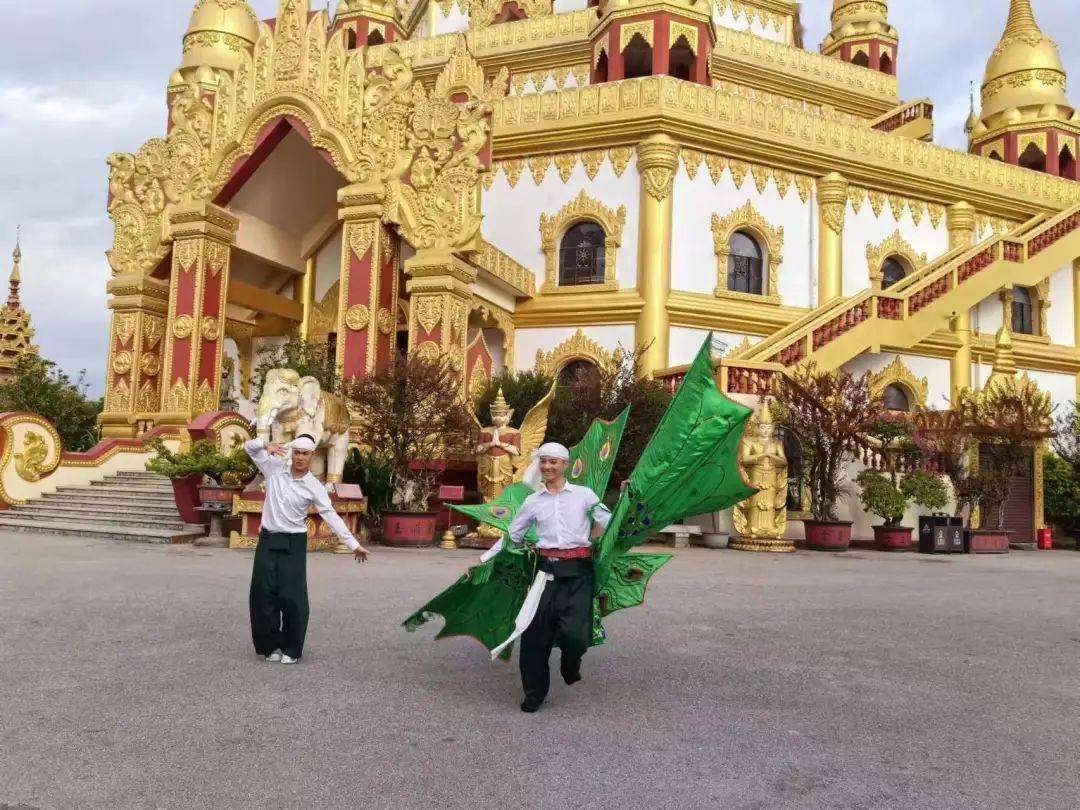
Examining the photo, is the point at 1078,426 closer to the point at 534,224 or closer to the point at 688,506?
the point at 534,224

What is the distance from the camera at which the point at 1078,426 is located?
19.4 metres

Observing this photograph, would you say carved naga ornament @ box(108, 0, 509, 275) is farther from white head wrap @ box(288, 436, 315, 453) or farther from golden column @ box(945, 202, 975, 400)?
golden column @ box(945, 202, 975, 400)

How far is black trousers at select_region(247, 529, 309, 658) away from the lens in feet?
18.0

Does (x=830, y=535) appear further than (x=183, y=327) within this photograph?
No

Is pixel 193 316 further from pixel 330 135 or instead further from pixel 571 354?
pixel 571 354

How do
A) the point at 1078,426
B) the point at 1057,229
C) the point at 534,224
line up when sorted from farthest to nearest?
the point at 1057,229 < the point at 534,224 < the point at 1078,426

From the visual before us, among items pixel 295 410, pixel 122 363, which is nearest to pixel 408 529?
pixel 295 410

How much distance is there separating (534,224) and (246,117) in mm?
6408

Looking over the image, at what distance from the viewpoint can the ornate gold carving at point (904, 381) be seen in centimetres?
2145

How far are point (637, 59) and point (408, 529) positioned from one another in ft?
47.5

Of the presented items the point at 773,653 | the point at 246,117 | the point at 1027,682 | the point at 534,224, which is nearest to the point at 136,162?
the point at 246,117

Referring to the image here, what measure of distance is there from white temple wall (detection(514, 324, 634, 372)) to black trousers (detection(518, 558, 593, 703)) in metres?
15.0

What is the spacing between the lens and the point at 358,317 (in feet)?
57.2

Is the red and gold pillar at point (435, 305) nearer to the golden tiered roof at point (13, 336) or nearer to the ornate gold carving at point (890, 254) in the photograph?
the ornate gold carving at point (890, 254)
